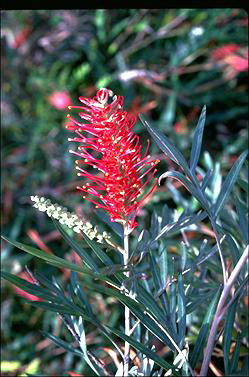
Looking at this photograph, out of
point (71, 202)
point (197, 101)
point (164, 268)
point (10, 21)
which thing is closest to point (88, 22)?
point (10, 21)

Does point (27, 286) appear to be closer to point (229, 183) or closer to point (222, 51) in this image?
point (229, 183)

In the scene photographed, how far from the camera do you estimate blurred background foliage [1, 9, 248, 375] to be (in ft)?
4.08

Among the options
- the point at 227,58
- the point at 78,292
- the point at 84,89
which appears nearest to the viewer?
the point at 78,292

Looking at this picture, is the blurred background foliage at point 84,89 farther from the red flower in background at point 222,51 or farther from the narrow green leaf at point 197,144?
the narrow green leaf at point 197,144

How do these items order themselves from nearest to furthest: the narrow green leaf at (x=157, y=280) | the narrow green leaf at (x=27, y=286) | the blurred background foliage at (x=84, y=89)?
1. the narrow green leaf at (x=27, y=286)
2. the narrow green leaf at (x=157, y=280)
3. the blurred background foliage at (x=84, y=89)

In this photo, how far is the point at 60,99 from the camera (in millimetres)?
1345

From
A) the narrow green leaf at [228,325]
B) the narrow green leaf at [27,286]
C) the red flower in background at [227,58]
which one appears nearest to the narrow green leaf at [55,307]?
the narrow green leaf at [27,286]

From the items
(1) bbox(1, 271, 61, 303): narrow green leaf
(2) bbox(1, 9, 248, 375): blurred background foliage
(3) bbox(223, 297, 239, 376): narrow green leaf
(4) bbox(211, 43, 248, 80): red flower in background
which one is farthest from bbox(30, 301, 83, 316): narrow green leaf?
(4) bbox(211, 43, 248, 80): red flower in background

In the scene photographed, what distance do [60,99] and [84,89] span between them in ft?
0.35

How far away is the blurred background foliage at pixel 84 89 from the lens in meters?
1.24

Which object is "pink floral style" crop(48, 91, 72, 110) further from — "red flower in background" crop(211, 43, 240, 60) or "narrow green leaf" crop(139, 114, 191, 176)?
"narrow green leaf" crop(139, 114, 191, 176)

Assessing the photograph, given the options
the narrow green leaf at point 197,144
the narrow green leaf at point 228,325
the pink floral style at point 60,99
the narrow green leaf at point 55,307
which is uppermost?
the pink floral style at point 60,99

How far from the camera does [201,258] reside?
469 millimetres

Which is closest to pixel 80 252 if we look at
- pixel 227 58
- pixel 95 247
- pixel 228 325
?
pixel 95 247
